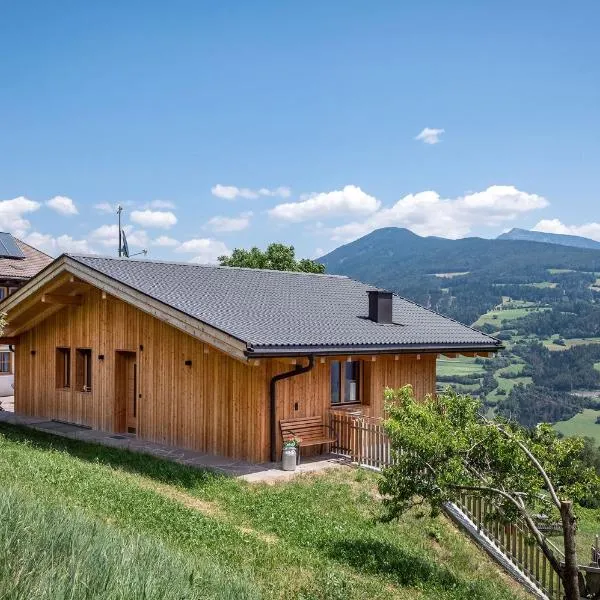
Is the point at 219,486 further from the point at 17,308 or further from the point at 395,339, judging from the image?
the point at 17,308

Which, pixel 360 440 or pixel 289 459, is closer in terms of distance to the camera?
pixel 289 459

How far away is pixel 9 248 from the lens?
34750 mm

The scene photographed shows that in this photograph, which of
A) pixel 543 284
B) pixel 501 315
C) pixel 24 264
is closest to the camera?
pixel 24 264

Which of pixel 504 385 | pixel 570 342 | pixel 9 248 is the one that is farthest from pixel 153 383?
pixel 570 342

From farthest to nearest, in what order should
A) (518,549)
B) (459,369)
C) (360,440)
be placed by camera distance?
(459,369), (360,440), (518,549)

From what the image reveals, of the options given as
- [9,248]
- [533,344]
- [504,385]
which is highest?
[9,248]

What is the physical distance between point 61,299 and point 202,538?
11004mm

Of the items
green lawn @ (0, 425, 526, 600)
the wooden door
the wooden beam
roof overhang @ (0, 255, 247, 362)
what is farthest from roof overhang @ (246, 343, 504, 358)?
the wooden beam

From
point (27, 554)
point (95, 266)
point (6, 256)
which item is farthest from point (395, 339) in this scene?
point (6, 256)

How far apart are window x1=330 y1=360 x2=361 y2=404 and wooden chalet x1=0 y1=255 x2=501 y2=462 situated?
25 mm

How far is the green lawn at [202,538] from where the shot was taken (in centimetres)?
503

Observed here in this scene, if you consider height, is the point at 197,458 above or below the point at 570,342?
above

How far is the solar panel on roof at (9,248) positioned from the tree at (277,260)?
12770mm

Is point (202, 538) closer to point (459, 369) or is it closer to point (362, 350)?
point (362, 350)
